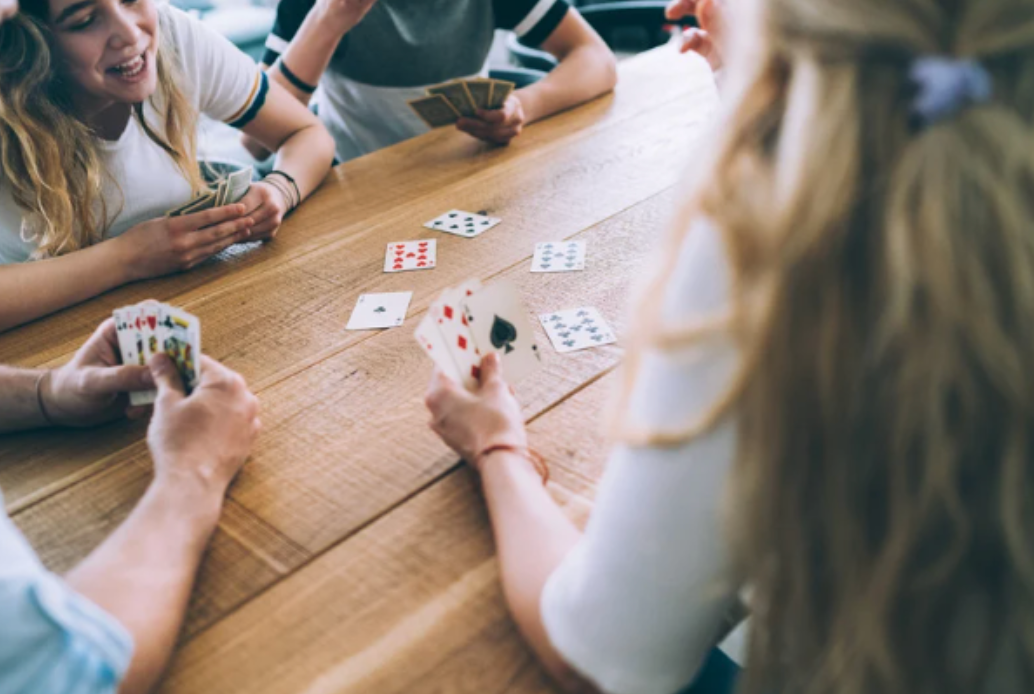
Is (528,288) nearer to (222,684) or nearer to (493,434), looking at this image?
(493,434)

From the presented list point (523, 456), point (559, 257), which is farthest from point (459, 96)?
point (523, 456)

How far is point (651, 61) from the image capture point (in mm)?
2801

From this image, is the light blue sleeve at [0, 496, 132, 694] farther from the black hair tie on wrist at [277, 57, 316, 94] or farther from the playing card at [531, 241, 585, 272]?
the black hair tie on wrist at [277, 57, 316, 94]

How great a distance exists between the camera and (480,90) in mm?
2096

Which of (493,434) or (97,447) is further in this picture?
(97,447)

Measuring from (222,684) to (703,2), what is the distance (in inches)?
67.1

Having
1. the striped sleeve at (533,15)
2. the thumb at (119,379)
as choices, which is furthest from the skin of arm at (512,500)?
the striped sleeve at (533,15)

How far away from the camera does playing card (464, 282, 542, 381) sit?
3.91 feet

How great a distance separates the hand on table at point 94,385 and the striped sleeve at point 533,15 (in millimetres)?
1821

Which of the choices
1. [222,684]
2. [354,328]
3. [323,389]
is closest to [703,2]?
[354,328]

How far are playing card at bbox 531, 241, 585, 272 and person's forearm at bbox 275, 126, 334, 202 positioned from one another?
2.41ft

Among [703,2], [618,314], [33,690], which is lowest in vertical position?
[618,314]

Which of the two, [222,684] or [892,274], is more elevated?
[892,274]

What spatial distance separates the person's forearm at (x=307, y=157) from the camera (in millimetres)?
2088
